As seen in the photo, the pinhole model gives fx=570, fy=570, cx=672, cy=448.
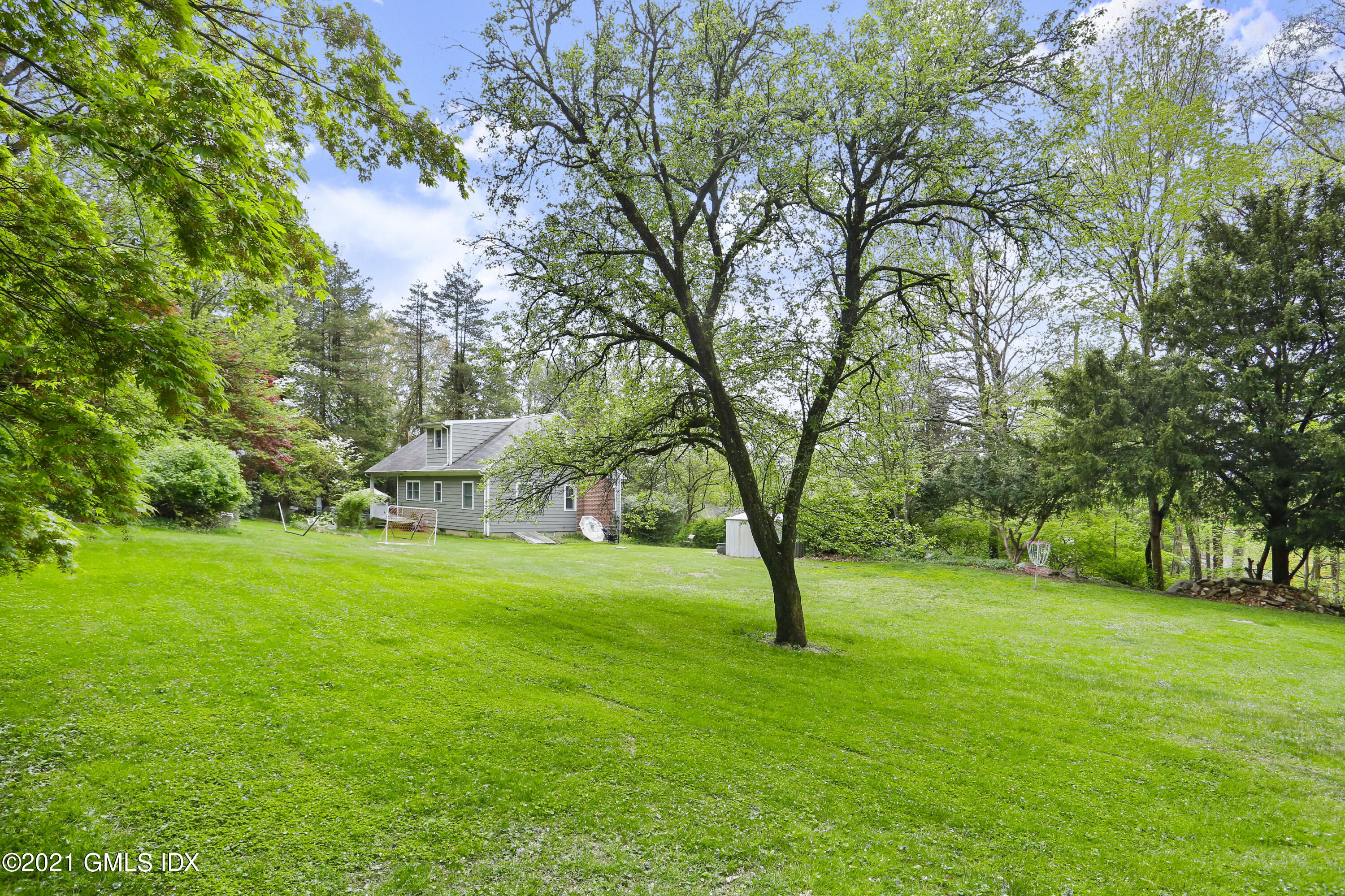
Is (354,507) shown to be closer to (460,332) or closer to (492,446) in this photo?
(492,446)

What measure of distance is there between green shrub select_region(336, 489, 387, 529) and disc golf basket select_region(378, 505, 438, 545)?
2.88 feet

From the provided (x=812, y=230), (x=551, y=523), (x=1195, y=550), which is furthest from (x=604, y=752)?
(x=1195, y=550)

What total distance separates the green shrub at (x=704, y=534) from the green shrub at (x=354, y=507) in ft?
43.1

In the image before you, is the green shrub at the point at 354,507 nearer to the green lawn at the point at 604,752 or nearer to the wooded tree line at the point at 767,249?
the wooded tree line at the point at 767,249

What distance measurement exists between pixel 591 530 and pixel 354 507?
948 cm

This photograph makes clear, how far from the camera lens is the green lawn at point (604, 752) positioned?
3.21 m

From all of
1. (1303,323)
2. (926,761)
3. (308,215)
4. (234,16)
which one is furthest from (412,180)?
(1303,323)

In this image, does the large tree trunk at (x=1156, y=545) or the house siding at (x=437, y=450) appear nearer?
the large tree trunk at (x=1156, y=545)

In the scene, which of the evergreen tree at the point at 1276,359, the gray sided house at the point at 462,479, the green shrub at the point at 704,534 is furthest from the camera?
the green shrub at the point at 704,534

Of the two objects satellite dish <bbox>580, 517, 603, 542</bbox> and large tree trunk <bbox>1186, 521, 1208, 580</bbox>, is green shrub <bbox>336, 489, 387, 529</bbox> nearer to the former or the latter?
satellite dish <bbox>580, 517, 603, 542</bbox>

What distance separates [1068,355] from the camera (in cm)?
2066

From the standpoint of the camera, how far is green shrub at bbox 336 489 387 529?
22.2 metres

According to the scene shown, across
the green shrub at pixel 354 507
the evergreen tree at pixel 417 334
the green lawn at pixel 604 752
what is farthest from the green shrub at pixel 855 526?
the evergreen tree at pixel 417 334

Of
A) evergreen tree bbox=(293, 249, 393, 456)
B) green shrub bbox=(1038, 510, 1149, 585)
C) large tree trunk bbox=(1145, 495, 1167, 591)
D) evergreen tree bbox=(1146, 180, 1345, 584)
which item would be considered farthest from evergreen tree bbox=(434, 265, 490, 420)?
evergreen tree bbox=(1146, 180, 1345, 584)
